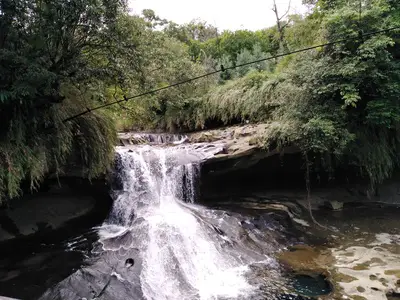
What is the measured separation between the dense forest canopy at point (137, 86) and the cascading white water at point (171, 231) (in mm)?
1355

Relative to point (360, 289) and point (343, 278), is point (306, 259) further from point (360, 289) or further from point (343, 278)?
point (360, 289)

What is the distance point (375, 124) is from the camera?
7.67 m

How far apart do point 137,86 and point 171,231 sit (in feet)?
10.2

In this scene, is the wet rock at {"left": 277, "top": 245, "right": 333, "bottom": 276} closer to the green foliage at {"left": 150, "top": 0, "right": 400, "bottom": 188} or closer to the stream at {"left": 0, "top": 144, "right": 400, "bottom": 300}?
the stream at {"left": 0, "top": 144, "right": 400, "bottom": 300}

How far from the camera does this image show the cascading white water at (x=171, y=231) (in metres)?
5.15

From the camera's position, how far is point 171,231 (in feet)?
20.6

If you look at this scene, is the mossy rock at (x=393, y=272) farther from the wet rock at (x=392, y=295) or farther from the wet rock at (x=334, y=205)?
the wet rock at (x=334, y=205)

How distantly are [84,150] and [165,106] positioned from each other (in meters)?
7.80

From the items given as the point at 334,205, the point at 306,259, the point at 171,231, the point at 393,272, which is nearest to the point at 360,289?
the point at 393,272

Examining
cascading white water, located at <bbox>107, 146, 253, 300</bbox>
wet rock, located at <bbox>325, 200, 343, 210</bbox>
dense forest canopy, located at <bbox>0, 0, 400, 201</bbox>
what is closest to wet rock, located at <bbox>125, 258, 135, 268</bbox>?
cascading white water, located at <bbox>107, 146, 253, 300</bbox>

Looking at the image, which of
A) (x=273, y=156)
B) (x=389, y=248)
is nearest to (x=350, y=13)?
(x=273, y=156)

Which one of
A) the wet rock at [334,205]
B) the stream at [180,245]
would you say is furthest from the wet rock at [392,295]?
the wet rock at [334,205]

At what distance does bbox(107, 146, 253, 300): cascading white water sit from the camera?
515 cm

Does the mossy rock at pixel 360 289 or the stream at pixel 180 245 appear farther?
the stream at pixel 180 245
